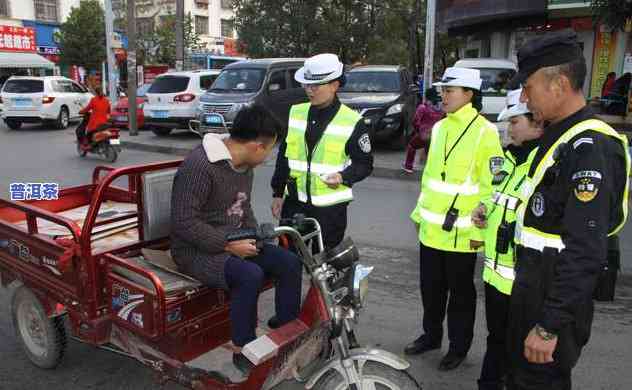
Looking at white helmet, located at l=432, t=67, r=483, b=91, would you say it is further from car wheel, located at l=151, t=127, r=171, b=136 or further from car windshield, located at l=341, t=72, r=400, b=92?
car wheel, located at l=151, t=127, r=171, b=136

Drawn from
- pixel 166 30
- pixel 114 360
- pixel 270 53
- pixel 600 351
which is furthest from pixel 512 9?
pixel 166 30

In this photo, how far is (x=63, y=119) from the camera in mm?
17734

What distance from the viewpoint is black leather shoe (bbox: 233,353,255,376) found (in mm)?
2724

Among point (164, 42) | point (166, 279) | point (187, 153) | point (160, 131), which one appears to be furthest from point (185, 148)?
point (164, 42)

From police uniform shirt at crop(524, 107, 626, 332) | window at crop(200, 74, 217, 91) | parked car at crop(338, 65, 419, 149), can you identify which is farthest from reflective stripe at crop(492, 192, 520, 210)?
window at crop(200, 74, 217, 91)

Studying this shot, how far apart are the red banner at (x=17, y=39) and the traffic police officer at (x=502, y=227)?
1458 inches

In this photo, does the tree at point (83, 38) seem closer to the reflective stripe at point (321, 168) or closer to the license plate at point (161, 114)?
the license plate at point (161, 114)

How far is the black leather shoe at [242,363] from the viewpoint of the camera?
8.94 feet

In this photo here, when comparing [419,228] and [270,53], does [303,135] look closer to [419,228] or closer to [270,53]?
[419,228]

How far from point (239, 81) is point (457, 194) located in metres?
11.0

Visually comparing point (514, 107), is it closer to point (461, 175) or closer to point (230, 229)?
point (461, 175)

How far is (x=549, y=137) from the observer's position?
79.7 inches

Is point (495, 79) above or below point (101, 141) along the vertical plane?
above

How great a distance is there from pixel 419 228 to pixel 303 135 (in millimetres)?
Result: 932
